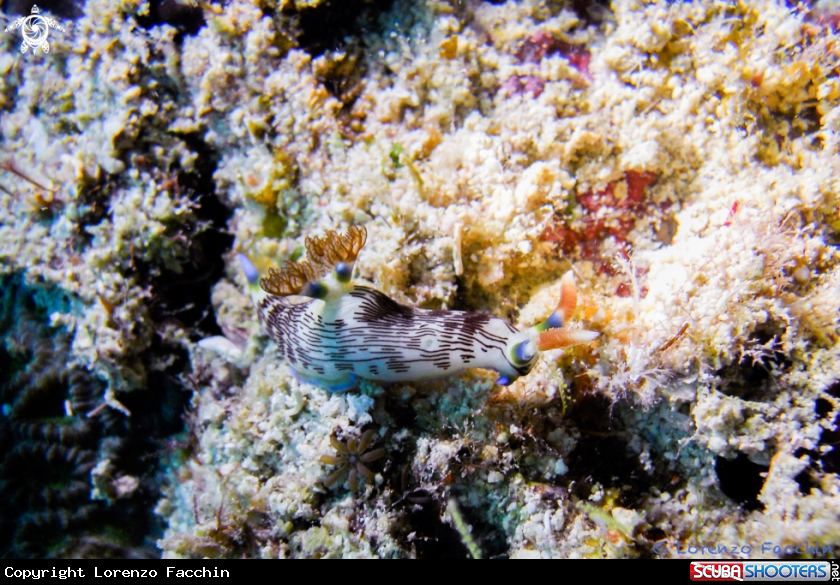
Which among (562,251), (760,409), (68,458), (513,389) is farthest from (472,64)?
(68,458)

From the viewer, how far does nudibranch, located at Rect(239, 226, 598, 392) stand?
97.0 inches

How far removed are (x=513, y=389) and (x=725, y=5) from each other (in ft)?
9.45

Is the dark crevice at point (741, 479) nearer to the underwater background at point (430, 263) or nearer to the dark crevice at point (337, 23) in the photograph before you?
the underwater background at point (430, 263)

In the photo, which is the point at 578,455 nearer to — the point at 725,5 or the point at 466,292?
the point at 466,292

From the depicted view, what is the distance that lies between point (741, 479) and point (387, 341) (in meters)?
2.13

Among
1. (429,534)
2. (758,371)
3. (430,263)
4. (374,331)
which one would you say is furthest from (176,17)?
(758,371)

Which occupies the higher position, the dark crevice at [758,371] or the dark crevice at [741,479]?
the dark crevice at [758,371]

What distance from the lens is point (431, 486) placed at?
262 cm

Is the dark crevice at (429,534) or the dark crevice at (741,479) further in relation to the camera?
the dark crevice at (429,534)

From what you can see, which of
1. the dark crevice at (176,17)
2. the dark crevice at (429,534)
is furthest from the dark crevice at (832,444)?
the dark crevice at (176,17)

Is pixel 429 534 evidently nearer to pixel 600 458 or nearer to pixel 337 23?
pixel 600 458

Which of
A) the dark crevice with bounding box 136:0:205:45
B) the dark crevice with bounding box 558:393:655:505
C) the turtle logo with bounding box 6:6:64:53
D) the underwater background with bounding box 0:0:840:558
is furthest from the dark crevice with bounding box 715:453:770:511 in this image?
the turtle logo with bounding box 6:6:64:53

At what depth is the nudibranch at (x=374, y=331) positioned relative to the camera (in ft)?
8.08

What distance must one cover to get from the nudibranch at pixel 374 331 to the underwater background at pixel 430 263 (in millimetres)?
251
